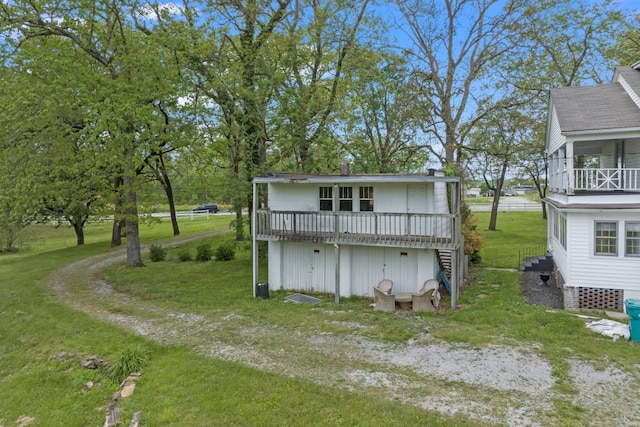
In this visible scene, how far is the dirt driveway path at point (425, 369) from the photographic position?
7621 mm

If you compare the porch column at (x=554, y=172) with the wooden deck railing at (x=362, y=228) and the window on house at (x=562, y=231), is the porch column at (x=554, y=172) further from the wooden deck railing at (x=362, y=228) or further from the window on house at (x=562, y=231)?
the wooden deck railing at (x=362, y=228)

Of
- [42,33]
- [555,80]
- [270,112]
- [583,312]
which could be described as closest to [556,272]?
[583,312]

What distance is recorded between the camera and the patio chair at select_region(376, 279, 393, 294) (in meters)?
14.4

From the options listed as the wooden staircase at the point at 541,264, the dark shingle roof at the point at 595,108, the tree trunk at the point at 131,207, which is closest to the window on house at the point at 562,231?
the wooden staircase at the point at 541,264

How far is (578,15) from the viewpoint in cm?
2581

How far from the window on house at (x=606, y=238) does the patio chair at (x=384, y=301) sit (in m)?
6.74

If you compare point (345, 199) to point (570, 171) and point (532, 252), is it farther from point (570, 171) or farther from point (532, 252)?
point (532, 252)

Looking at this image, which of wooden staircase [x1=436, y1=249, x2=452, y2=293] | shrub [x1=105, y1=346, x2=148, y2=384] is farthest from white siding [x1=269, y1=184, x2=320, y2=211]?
shrub [x1=105, y1=346, x2=148, y2=384]

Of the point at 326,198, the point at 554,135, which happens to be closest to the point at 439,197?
the point at 326,198

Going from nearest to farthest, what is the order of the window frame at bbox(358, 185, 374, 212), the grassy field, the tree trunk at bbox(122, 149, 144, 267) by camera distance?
the grassy field → the window frame at bbox(358, 185, 374, 212) → the tree trunk at bbox(122, 149, 144, 267)

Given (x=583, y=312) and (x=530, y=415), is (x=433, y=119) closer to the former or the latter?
(x=583, y=312)

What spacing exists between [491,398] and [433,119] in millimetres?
21013

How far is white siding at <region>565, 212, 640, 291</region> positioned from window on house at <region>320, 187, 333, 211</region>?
8338mm

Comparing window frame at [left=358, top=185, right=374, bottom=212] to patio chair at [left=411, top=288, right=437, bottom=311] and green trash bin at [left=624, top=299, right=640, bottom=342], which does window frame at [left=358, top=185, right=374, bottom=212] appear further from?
green trash bin at [left=624, top=299, right=640, bottom=342]
